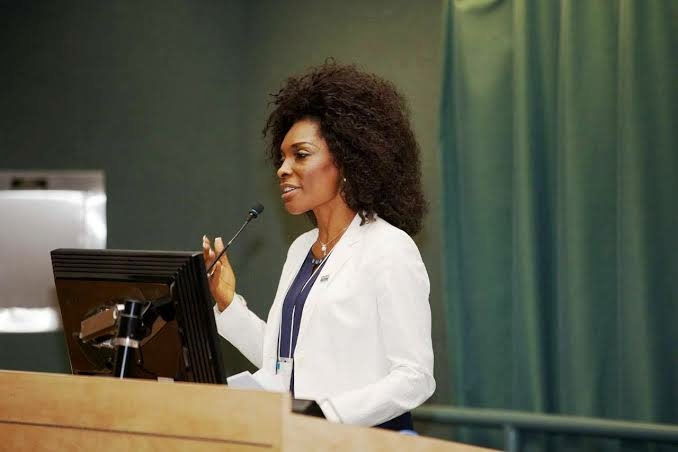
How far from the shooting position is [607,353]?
104 inches

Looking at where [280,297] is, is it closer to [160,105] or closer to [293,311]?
[293,311]

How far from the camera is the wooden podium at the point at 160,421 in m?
1.17

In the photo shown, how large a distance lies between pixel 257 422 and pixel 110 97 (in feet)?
8.79

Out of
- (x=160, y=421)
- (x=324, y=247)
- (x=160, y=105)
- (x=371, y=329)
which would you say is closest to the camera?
(x=160, y=421)

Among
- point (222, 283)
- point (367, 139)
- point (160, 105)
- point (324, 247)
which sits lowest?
point (222, 283)

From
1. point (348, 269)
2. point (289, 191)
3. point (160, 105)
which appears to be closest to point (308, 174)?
point (289, 191)

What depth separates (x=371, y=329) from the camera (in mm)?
1862

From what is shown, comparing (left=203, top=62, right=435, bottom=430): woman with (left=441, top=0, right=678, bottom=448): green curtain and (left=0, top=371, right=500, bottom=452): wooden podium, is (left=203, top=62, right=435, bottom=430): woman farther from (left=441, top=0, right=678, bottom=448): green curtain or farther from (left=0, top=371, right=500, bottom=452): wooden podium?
(left=441, top=0, right=678, bottom=448): green curtain

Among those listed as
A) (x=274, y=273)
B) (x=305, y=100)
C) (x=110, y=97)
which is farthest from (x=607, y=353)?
(x=110, y=97)

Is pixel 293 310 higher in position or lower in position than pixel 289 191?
lower

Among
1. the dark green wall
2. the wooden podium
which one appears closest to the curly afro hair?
the wooden podium

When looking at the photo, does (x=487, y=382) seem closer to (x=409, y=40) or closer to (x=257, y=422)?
(x=409, y=40)

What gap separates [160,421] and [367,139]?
1.07m

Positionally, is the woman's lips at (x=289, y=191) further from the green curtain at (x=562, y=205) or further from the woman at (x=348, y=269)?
the green curtain at (x=562, y=205)
